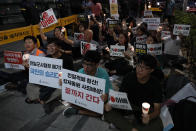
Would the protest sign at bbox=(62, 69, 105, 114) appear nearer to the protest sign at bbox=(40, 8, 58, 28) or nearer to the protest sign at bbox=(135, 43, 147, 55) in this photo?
the protest sign at bbox=(135, 43, 147, 55)

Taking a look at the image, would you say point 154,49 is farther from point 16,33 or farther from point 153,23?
point 16,33

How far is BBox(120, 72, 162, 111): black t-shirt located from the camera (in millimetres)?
2701

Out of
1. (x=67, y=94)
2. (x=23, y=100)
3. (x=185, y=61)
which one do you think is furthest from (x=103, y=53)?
(x=67, y=94)

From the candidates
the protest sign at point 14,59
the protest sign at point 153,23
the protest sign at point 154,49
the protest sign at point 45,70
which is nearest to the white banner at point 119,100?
the protest sign at point 45,70

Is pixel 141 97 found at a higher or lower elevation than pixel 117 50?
lower

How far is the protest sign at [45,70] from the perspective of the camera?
133 inches

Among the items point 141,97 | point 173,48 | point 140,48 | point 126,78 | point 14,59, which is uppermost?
point 140,48

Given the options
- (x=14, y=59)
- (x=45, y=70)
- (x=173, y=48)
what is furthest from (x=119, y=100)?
(x=173, y=48)

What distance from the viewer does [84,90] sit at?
2.89 meters

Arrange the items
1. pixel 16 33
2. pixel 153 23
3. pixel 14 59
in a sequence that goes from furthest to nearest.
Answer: pixel 153 23 → pixel 16 33 → pixel 14 59

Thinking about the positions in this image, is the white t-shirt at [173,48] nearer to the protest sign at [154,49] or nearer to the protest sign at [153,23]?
the protest sign at [154,49]

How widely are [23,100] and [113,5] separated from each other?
6.13 meters

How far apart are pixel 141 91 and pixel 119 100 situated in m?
0.40

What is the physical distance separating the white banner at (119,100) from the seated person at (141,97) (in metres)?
0.12
